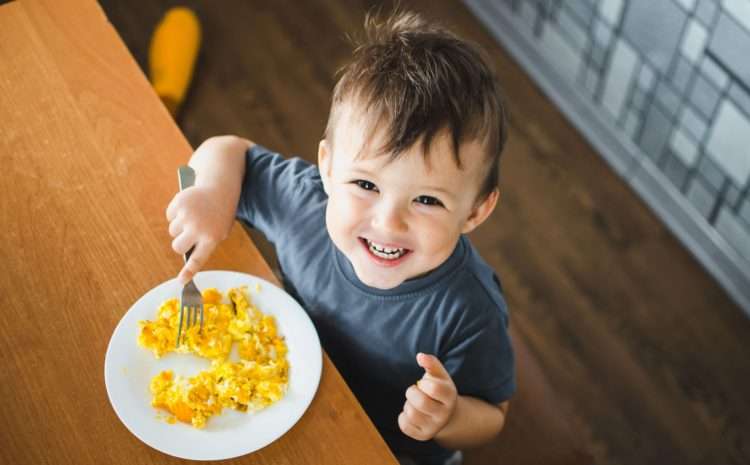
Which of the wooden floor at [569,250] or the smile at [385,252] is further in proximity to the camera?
the wooden floor at [569,250]

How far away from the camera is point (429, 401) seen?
0.87 metres

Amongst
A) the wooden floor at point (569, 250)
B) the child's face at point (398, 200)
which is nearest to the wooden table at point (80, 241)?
the child's face at point (398, 200)

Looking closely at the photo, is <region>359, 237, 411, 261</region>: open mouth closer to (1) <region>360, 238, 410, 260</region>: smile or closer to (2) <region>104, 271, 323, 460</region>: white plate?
(1) <region>360, 238, 410, 260</region>: smile

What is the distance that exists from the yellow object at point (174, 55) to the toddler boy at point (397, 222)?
3.52 ft

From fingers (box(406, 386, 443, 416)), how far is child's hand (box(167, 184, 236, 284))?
0.90 ft

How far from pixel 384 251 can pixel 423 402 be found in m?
0.18

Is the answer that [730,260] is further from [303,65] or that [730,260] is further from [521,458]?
[303,65]

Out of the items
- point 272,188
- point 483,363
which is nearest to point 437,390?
point 483,363

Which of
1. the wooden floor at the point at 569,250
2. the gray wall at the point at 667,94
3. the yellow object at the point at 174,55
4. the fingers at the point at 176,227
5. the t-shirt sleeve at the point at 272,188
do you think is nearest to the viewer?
the fingers at the point at 176,227

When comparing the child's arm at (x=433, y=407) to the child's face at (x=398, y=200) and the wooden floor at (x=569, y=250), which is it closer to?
the child's face at (x=398, y=200)

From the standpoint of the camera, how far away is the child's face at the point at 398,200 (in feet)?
2.82

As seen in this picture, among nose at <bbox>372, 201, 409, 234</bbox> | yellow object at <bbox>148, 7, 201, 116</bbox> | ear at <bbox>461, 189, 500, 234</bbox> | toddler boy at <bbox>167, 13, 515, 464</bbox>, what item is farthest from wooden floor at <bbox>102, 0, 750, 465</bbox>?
nose at <bbox>372, 201, 409, 234</bbox>

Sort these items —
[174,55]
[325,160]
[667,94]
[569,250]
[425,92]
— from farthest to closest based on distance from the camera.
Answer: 1. [174,55]
2. [569,250]
3. [667,94]
4. [325,160]
5. [425,92]

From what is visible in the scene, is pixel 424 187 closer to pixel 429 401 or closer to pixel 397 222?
pixel 397 222
